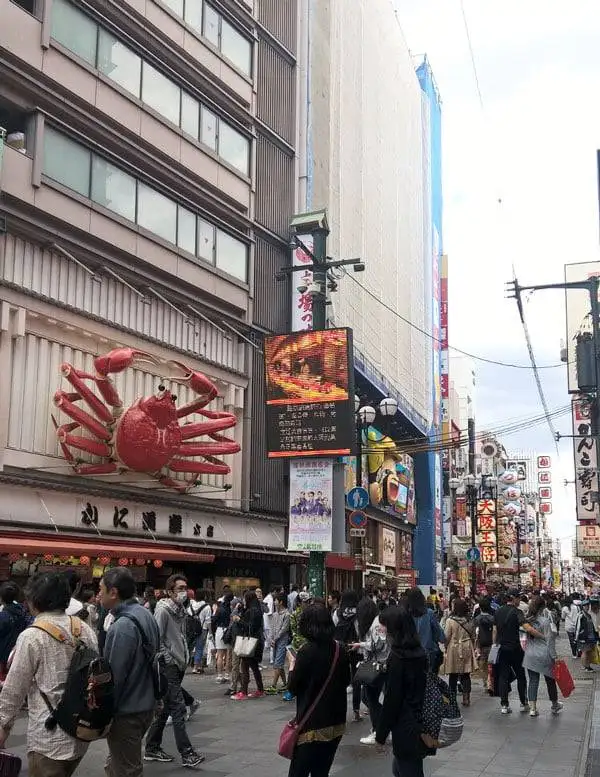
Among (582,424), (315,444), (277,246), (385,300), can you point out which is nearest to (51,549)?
(315,444)

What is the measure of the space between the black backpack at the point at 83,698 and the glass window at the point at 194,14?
27.2 m

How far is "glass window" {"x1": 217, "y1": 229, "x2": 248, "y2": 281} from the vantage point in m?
29.8

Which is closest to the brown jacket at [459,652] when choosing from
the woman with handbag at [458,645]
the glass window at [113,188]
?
the woman with handbag at [458,645]

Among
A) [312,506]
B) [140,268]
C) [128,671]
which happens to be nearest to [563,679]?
[312,506]

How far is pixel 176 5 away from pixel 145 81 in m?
3.71

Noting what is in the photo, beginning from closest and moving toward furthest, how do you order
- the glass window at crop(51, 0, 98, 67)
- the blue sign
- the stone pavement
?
the stone pavement < the blue sign < the glass window at crop(51, 0, 98, 67)

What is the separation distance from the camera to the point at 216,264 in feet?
96.5

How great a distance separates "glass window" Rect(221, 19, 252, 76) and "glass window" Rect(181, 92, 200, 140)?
329 cm

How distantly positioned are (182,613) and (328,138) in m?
32.5

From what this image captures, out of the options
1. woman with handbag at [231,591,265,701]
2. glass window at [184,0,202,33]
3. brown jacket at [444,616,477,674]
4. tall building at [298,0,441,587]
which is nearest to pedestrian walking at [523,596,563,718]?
brown jacket at [444,616,477,674]

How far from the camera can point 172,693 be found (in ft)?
31.2

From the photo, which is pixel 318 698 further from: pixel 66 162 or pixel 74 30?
pixel 74 30

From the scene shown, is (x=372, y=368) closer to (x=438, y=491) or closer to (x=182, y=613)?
(x=438, y=491)

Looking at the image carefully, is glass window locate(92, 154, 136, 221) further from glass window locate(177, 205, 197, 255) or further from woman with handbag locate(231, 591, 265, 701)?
woman with handbag locate(231, 591, 265, 701)
